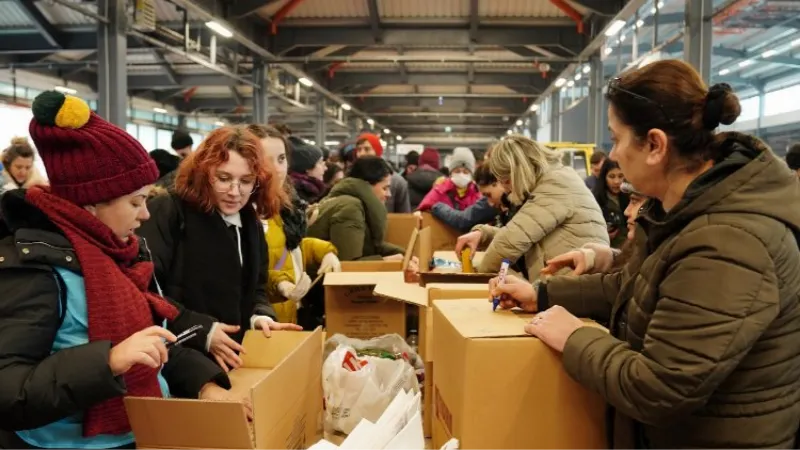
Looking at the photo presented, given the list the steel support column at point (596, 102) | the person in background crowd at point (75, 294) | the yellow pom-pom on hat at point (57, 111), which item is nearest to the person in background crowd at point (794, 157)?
the steel support column at point (596, 102)

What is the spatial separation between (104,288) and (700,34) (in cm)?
477

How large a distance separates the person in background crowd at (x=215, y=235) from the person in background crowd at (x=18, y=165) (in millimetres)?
3661

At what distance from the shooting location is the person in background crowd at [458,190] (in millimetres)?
4672

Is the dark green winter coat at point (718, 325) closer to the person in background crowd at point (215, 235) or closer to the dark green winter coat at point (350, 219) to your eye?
the person in background crowd at point (215, 235)

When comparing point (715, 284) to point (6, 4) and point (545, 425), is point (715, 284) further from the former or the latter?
point (6, 4)

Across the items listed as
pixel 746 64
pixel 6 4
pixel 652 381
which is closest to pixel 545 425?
pixel 652 381

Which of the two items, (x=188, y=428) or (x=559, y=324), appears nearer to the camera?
(x=188, y=428)

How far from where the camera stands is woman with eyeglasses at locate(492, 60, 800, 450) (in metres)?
1.02

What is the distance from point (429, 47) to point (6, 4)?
4.61m

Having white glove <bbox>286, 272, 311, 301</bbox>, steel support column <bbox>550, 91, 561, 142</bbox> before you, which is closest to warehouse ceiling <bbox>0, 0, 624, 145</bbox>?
steel support column <bbox>550, 91, 561, 142</bbox>

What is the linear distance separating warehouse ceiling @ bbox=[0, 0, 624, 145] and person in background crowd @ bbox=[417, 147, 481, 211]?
2.67 m

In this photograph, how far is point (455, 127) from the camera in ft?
66.7

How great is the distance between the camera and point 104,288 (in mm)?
1225

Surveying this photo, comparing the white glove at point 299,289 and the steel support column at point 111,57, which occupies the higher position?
the steel support column at point 111,57
